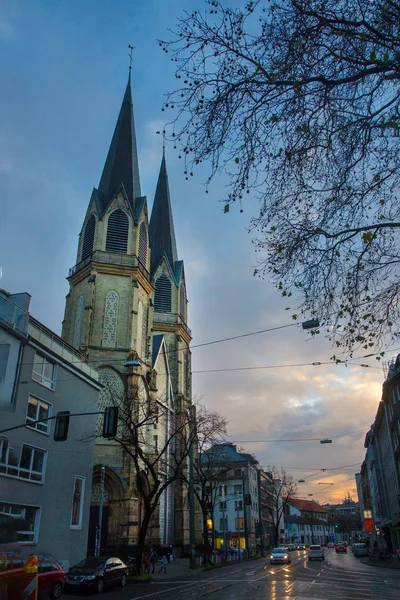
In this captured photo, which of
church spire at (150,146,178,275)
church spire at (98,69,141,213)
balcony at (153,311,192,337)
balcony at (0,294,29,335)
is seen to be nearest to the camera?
balcony at (0,294,29,335)

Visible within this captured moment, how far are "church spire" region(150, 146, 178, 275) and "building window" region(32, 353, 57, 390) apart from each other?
4021cm

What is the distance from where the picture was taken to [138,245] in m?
48.6

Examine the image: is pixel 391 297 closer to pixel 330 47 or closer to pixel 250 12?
pixel 330 47

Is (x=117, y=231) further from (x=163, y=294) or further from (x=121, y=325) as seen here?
(x=163, y=294)

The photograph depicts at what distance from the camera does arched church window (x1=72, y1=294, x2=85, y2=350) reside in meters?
43.4

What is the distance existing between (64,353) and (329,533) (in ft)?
476

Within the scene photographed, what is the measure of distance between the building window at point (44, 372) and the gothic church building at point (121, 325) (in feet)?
45.5

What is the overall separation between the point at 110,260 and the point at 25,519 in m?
28.8

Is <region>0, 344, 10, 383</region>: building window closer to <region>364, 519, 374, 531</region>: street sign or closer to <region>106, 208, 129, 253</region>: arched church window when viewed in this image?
<region>106, 208, 129, 253</region>: arched church window

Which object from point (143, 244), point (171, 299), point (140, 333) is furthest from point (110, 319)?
point (171, 299)

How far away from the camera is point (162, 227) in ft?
224

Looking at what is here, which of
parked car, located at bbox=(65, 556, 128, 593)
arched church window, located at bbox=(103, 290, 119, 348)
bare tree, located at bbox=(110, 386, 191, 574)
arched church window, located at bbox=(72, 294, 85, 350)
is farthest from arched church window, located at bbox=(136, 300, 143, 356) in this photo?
parked car, located at bbox=(65, 556, 128, 593)

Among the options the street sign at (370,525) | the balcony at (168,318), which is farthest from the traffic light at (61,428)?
the street sign at (370,525)

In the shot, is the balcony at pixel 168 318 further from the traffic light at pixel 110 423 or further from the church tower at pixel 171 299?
the traffic light at pixel 110 423
